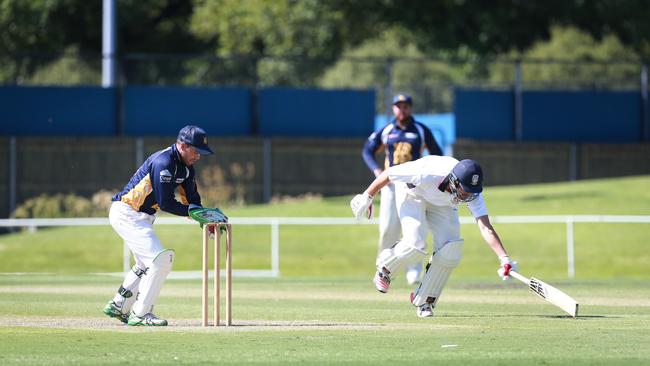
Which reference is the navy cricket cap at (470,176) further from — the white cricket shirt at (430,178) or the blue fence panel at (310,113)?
the blue fence panel at (310,113)

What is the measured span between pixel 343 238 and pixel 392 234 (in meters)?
10.8

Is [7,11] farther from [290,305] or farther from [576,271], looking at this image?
[290,305]

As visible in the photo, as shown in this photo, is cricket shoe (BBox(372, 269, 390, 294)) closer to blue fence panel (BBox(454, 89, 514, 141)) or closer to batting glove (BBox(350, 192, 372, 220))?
batting glove (BBox(350, 192, 372, 220))

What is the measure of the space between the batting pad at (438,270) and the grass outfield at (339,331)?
0.82ft

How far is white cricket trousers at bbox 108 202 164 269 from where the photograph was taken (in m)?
11.2

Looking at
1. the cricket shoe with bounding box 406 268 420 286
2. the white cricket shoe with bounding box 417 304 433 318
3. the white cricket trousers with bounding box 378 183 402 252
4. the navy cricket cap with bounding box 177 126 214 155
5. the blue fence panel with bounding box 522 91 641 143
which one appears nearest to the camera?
the navy cricket cap with bounding box 177 126 214 155

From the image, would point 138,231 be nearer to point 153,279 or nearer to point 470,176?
point 153,279

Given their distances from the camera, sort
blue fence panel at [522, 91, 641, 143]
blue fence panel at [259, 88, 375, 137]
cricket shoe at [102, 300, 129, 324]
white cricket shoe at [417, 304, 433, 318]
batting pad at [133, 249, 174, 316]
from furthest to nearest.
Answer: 1. blue fence panel at [522, 91, 641, 143]
2. blue fence panel at [259, 88, 375, 137]
3. white cricket shoe at [417, 304, 433, 318]
4. cricket shoe at [102, 300, 129, 324]
5. batting pad at [133, 249, 174, 316]

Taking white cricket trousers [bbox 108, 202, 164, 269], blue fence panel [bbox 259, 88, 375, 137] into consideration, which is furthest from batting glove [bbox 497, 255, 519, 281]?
blue fence panel [bbox 259, 88, 375, 137]

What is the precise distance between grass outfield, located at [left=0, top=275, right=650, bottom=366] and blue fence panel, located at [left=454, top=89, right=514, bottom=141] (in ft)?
46.0

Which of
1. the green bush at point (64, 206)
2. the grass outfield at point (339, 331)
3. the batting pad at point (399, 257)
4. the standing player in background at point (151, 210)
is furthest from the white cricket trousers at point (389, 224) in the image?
the green bush at point (64, 206)

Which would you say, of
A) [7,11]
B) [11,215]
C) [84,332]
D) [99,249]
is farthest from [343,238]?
[7,11]

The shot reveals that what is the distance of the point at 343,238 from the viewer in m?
25.7

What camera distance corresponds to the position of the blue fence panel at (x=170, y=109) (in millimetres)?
28766
